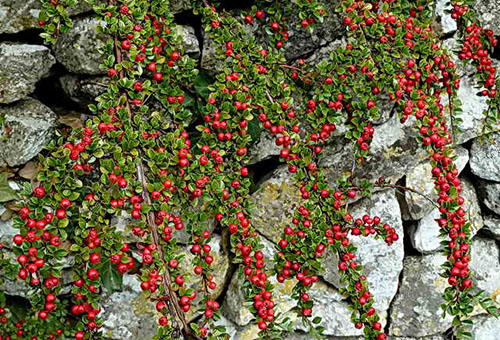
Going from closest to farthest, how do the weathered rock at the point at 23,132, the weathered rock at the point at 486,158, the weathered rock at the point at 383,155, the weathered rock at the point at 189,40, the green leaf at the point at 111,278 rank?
1. the green leaf at the point at 111,278
2. the weathered rock at the point at 23,132
3. the weathered rock at the point at 189,40
4. the weathered rock at the point at 383,155
5. the weathered rock at the point at 486,158

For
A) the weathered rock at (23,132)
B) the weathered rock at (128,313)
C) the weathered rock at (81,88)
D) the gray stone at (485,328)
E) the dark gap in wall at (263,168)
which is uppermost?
the weathered rock at (81,88)

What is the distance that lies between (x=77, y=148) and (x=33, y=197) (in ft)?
0.60

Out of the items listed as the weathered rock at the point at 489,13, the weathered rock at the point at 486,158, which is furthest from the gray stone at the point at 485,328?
the weathered rock at the point at 489,13

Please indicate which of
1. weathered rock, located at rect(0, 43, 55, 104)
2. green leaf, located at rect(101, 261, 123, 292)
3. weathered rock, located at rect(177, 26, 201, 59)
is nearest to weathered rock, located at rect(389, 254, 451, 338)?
green leaf, located at rect(101, 261, 123, 292)

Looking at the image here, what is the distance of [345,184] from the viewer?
2131 mm

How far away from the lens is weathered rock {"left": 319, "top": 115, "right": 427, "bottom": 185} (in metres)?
2.35

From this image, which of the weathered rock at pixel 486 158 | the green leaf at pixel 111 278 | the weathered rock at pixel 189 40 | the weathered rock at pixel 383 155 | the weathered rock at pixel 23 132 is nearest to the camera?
the green leaf at pixel 111 278

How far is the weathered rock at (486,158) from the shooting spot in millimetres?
2479

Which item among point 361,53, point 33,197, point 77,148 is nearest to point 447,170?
point 361,53

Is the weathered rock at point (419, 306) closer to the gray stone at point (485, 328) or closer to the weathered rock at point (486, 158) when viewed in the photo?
the gray stone at point (485, 328)

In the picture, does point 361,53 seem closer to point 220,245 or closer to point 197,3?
point 197,3

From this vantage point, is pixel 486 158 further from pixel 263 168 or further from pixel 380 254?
pixel 263 168

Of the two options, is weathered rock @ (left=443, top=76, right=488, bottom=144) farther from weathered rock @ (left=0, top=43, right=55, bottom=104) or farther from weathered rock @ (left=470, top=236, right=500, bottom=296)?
weathered rock @ (left=0, top=43, right=55, bottom=104)

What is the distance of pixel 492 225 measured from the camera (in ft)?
8.38
